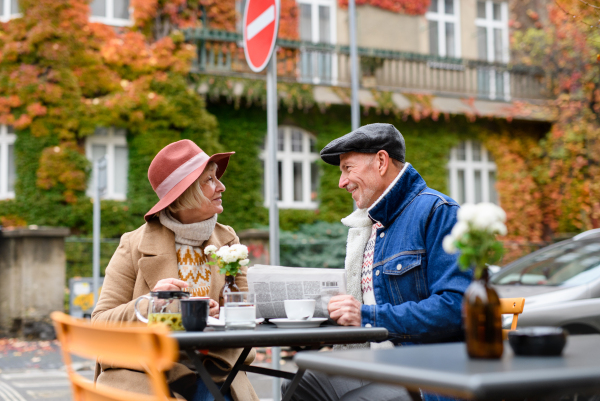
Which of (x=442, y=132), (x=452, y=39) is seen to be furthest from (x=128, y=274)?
(x=452, y=39)

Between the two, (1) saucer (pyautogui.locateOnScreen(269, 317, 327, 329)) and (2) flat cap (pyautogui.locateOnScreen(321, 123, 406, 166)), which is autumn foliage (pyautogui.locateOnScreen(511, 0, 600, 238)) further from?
(1) saucer (pyautogui.locateOnScreen(269, 317, 327, 329))

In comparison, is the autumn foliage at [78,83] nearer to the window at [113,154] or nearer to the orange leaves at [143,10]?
the orange leaves at [143,10]

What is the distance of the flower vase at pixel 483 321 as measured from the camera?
5.81 feet

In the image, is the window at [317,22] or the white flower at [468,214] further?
the window at [317,22]

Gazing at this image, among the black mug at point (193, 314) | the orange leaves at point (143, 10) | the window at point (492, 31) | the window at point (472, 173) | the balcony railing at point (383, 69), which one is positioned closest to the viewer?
the black mug at point (193, 314)

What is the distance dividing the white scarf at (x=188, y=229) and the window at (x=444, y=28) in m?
17.0

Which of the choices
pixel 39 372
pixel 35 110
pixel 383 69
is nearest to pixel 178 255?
pixel 39 372

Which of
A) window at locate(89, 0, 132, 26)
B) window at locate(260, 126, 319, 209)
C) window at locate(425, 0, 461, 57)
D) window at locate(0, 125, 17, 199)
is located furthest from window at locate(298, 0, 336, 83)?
window at locate(0, 125, 17, 199)

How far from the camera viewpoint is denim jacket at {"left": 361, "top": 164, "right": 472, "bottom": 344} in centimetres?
275

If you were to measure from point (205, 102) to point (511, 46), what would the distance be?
986cm

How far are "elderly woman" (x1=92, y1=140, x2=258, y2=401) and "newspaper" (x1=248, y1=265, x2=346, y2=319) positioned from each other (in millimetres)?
322

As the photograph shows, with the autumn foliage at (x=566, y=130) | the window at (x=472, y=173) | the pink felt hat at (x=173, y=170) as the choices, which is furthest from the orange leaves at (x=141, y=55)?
the pink felt hat at (x=173, y=170)

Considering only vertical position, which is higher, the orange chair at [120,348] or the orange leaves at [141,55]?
the orange leaves at [141,55]

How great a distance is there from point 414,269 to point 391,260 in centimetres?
13
